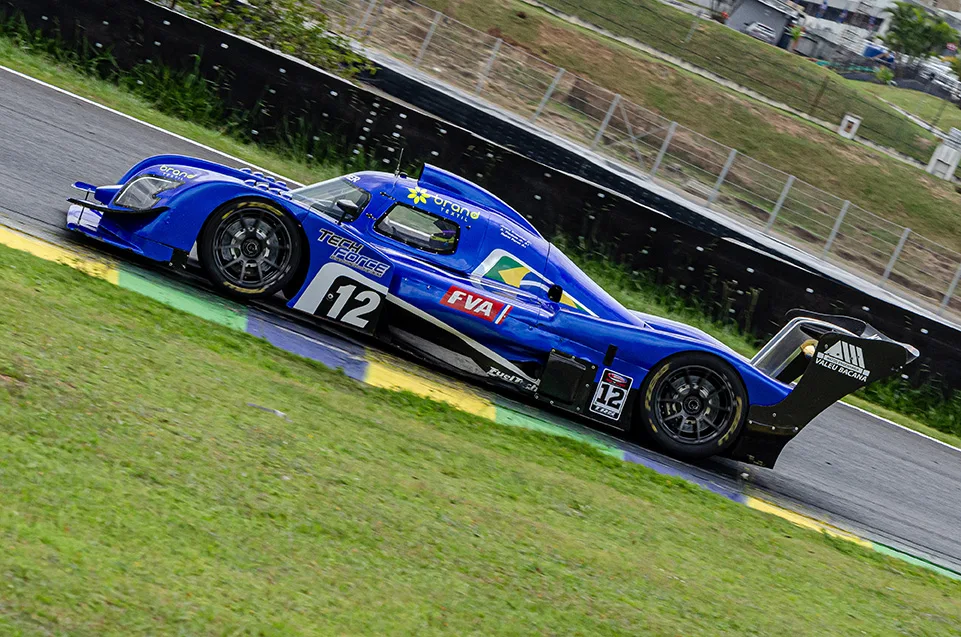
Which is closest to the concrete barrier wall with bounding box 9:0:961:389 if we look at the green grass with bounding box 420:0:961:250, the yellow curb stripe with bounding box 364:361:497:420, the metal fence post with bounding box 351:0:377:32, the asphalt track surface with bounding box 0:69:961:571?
the asphalt track surface with bounding box 0:69:961:571

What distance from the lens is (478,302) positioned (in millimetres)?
8555

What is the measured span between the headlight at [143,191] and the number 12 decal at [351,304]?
147 centimetres

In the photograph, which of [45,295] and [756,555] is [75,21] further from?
[756,555]

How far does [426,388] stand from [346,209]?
161 cm

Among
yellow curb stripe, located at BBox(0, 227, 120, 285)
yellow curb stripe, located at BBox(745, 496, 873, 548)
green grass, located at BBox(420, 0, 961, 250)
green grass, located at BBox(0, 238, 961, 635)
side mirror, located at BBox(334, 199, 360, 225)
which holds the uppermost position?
green grass, located at BBox(420, 0, 961, 250)

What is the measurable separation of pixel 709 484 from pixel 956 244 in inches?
1356

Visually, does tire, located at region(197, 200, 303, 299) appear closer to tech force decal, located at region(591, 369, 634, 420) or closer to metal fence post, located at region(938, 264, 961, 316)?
tech force decal, located at region(591, 369, 634, 420)

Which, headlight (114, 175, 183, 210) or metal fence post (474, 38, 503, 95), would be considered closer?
headlight (114, 175, 183, 210)

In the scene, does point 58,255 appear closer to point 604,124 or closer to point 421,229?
point 421,229

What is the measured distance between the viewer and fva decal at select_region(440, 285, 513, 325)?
850cm

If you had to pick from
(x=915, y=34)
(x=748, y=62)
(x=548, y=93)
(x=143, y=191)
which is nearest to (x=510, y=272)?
(x=143, y=191)

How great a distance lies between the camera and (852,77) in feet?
281

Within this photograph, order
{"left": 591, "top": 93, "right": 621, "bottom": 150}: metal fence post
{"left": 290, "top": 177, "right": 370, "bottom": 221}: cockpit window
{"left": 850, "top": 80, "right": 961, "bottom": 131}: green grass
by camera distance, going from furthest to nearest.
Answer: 1. {"left": 850, "top": 80, "right": 961, "bottom": 131}: green grass
2. {"left": 591, "top": 93, "right": 621, "bottom": 150}: metal fence post
3. {"left": 290, "top": 177, "right": 370, "bottom": 221}: cockpit window

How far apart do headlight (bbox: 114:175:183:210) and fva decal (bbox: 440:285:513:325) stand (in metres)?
2.32
